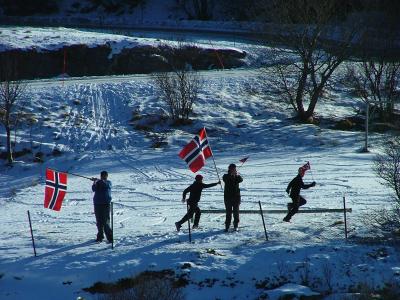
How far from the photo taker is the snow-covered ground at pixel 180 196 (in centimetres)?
1552

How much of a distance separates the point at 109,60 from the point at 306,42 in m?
12.6

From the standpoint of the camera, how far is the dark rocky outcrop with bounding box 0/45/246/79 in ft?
126

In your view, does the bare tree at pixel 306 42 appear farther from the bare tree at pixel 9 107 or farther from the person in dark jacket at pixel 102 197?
the person in dark jacket at pixel 102 197

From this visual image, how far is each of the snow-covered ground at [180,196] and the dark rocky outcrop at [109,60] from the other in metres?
2.24

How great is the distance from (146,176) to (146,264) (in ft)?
34.0

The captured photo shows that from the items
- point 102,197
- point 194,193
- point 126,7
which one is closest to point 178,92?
point 194,193

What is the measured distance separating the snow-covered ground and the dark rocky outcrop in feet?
7.33

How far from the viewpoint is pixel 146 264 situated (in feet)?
52.0

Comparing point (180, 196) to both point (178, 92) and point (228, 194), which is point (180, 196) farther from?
point (178, 92)

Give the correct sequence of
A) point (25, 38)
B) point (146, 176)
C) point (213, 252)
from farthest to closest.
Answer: point (25, 38)
point (146, 176)
point (213, 252)

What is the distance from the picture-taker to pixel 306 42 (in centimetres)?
3284

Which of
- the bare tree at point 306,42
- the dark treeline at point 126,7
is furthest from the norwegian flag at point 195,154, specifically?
the dark treeline at point 126,7

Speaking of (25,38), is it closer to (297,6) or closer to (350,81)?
(297,6)

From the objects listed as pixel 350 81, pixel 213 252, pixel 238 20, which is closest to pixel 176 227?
pixel 213 252
